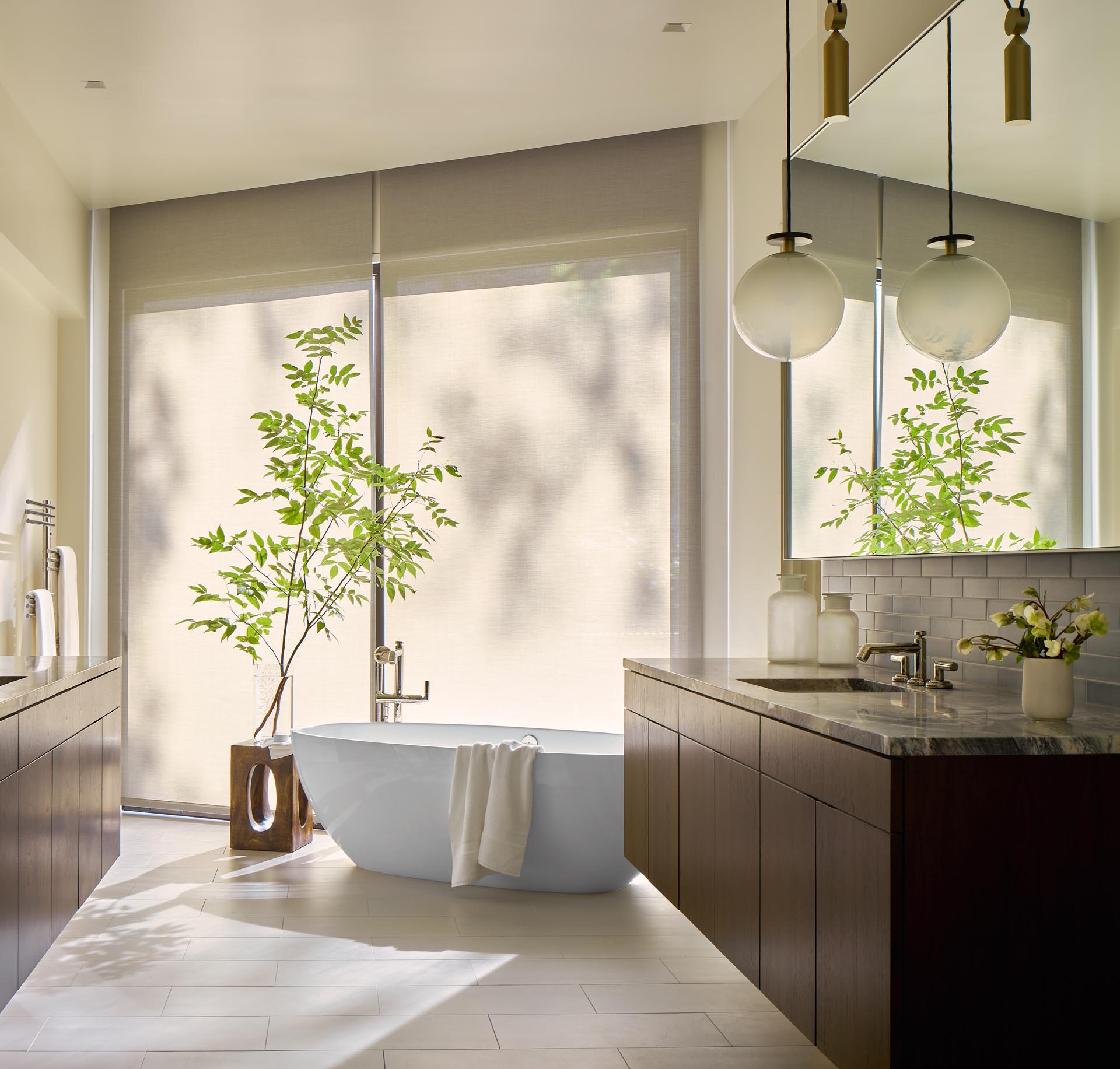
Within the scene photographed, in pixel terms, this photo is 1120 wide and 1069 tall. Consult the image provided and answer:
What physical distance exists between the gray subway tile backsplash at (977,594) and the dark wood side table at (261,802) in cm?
228

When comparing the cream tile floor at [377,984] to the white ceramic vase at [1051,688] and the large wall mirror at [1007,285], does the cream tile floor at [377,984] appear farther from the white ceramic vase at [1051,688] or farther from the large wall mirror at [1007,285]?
the large wall mirror at [1007,285]

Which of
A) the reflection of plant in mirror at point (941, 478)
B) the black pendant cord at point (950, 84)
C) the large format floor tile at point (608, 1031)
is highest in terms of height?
the black pendant cord at point (950, 84)

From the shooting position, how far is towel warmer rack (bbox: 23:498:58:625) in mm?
4520

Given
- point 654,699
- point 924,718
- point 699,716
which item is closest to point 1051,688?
point 924,718

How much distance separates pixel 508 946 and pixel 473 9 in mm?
2791

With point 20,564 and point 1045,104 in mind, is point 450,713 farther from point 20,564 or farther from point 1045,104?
point 1045,104

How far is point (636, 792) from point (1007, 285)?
67.6 inches

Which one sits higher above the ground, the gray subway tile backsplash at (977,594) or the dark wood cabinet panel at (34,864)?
the gray subway tile backsplash at (977,594)

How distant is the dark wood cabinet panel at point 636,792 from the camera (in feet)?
10.1

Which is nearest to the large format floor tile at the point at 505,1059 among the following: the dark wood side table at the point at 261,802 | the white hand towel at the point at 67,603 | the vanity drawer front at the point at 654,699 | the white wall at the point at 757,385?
the vanity drawer front at the point at 654,699

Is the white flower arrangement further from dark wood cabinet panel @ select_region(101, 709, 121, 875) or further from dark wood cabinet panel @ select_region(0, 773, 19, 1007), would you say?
dark wood cabinet panel @ select_region(101, 709, 121, 875)

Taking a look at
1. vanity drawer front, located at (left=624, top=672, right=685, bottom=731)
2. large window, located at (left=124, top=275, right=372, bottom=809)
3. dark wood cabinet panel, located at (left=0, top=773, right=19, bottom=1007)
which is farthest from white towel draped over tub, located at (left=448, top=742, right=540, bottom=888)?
dark wood cabinet panel, located at (left=0, top=773, right=19, bottom=1007)

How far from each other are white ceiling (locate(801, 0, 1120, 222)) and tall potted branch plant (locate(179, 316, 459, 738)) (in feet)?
6.72

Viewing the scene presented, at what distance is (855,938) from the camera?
175cm
